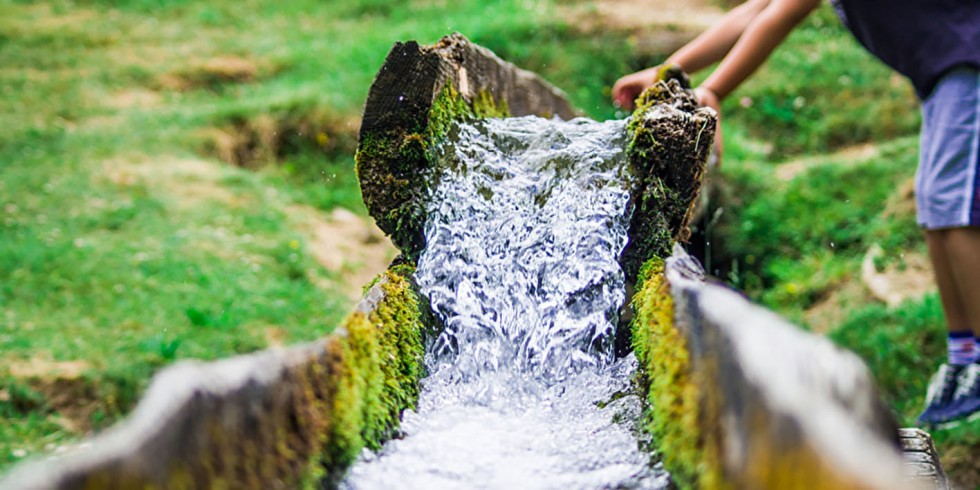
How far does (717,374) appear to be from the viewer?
1.13m

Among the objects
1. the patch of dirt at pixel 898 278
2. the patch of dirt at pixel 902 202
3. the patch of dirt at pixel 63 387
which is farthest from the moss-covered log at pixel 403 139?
the patch of dirt at pixel 902 202

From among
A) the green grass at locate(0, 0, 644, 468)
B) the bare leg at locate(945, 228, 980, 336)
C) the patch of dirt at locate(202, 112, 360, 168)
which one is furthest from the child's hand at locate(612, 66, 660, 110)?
the patch of dirt at locate(202, 112, 360, 168)

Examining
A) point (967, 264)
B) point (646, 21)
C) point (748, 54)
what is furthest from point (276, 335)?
point (646, 21)

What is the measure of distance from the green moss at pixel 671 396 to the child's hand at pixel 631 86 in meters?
1.10

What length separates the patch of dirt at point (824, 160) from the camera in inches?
271

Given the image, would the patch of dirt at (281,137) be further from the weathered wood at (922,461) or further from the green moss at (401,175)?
the weathered wood at (922,461)

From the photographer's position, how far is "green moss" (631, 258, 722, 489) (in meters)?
1.25

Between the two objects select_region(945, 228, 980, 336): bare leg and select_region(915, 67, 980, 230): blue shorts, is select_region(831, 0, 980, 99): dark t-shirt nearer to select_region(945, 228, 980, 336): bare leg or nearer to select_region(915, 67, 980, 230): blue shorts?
select_region(915, 67, 980, 230): blue shorts

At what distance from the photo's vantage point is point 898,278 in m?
5.39

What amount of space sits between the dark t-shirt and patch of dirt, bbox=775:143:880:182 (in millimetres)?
3676

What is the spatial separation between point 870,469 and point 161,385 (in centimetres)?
91

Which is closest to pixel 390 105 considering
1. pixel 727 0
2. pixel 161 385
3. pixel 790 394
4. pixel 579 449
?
pixel 579 449

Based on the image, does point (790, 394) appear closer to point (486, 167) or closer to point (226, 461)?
point (226, 461)

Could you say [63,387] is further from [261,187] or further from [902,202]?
[902,202]
